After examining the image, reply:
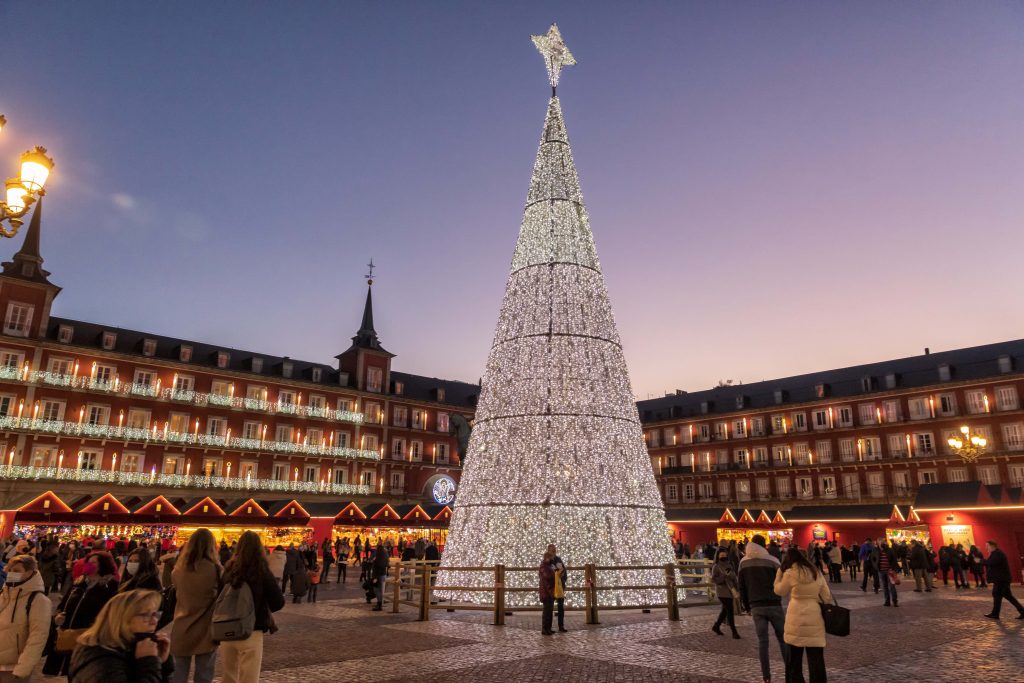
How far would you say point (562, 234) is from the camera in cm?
1369

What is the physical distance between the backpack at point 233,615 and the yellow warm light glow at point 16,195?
647 cm

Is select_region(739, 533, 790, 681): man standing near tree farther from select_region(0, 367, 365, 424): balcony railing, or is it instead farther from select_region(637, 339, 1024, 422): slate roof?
select_region(637, 339, 1024, 422): slate roof

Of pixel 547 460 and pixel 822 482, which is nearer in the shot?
pixel 547 460

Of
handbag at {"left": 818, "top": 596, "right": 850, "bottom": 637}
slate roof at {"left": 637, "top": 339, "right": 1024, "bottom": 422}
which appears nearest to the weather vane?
handbag at {"left": 818, "top": 596, "right": 850, "bottom": 637}

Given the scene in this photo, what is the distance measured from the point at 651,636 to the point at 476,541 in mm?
3690

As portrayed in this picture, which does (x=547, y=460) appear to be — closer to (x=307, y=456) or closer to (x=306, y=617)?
(x=306, y=617)

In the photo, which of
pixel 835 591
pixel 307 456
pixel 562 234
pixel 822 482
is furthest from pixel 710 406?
pixel 562 234

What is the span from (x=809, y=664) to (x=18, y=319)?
4081 centimetres

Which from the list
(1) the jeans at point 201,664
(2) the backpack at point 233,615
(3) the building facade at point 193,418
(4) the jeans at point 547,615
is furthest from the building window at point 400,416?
(2) the backpack at point 233,615


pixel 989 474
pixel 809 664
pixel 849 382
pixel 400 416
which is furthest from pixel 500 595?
pixel 849 382

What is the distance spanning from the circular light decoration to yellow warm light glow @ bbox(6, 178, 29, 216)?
27534 millimetres

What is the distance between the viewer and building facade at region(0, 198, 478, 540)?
34.1 metres

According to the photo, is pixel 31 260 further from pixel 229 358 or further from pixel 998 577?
pixel 998 577

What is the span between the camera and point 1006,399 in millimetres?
40562
